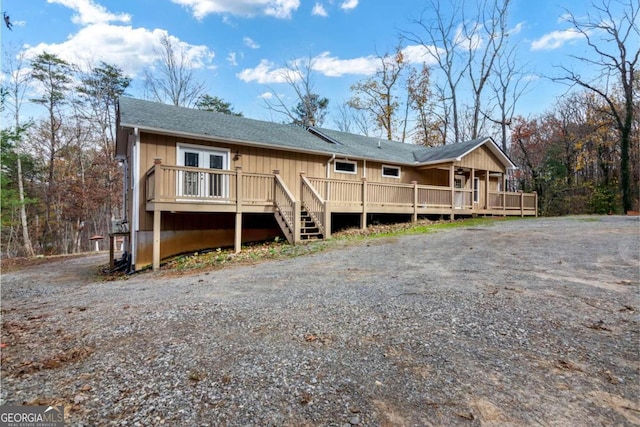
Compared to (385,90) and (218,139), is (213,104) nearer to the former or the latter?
(385,90)

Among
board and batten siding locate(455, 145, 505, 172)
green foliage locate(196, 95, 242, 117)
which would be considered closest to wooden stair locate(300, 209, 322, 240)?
board and batten siding locate(455, 145, 505, 172)

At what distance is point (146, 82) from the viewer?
25.8m

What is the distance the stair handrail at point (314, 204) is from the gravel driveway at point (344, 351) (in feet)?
16.4

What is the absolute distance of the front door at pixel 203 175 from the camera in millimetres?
9867

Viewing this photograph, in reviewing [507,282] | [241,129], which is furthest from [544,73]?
[507,282]

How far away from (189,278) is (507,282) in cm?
613

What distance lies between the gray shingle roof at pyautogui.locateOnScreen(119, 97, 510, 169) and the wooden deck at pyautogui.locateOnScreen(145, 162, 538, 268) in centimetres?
157

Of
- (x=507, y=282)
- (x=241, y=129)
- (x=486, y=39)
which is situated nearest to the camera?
(x=507, y=282)

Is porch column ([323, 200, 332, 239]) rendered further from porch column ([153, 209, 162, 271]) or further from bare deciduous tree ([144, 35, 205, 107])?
bare deciduous tree ([144, 35, 205, 107])

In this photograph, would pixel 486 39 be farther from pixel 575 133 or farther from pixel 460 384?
pixel 460 384

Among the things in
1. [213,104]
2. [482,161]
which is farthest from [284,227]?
[213,104]

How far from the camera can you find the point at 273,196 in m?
11.2

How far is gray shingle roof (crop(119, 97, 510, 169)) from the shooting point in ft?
34.8

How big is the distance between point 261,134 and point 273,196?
3184 mm
